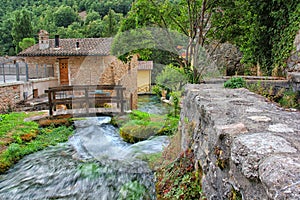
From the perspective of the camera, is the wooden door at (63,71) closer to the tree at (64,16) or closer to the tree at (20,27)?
the tree at (20,27)

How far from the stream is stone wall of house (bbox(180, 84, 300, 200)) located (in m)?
1.67

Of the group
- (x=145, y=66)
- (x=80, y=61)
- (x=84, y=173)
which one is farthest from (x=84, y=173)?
(x=145, y=66)

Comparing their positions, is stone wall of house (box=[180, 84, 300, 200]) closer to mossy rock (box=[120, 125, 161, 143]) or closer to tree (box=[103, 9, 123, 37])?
mossy rock (box=[120, 125, 161, 143])

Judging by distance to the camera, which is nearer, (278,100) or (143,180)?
(143,180)

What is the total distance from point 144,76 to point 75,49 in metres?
5.18

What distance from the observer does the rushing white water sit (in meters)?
3.77

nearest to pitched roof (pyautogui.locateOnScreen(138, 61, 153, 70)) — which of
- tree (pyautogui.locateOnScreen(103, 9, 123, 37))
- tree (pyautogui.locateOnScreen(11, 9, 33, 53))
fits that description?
tree (pyautogui.locateOnScreen(103, 9, 123, 37))

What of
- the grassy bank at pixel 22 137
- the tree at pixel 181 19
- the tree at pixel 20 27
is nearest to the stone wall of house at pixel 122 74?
the grassy bank at pixel 22 137

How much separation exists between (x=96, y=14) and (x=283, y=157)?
108 ft

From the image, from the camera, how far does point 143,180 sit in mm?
3914

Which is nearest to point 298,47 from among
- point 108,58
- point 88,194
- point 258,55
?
point 258,55

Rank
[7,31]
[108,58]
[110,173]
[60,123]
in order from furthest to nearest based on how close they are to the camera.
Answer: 1. [7,31]
2. [108,58]
3. [60,123]
4. [110,173]

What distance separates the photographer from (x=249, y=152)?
1.27 m

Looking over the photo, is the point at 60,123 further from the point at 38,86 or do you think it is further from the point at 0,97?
the point at 38,86
